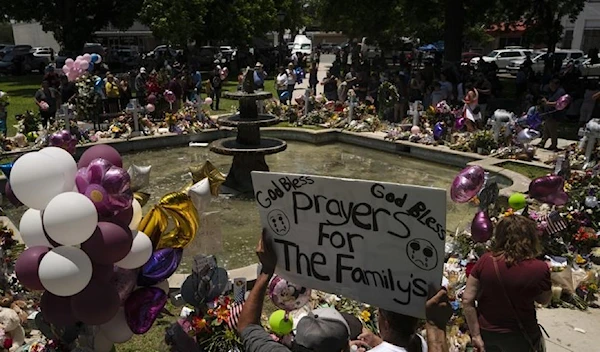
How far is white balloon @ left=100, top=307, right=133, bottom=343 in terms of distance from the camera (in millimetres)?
4043

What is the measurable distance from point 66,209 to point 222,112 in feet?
49.5

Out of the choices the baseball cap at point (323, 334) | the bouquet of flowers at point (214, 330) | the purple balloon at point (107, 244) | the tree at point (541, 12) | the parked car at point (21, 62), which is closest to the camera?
the baseball cap at point (323, 334)

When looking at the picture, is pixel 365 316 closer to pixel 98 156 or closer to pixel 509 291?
pixel 509 291

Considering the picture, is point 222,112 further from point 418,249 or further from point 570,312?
point 418,249

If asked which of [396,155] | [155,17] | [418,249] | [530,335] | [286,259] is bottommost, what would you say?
[396,155]

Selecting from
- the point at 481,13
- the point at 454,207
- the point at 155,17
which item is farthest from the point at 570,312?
the point at 155,17

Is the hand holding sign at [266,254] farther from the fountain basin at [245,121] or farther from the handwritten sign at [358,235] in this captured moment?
the fountain basin at [245,121]

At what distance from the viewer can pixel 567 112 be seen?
16.0 meters

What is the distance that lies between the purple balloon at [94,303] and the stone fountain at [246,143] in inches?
232

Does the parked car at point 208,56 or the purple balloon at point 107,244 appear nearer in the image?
the purple balloon at point 107,244

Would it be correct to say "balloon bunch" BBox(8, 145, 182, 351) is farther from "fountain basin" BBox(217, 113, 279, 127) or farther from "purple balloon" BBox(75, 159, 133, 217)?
"fountain basin" BBox(217, 113, 279, 127)

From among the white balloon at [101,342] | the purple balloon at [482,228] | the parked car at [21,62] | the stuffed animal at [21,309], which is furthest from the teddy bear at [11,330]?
the parked car at [21,62]

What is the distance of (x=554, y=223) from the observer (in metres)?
6.57

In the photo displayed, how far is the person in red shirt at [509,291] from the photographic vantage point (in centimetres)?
341
